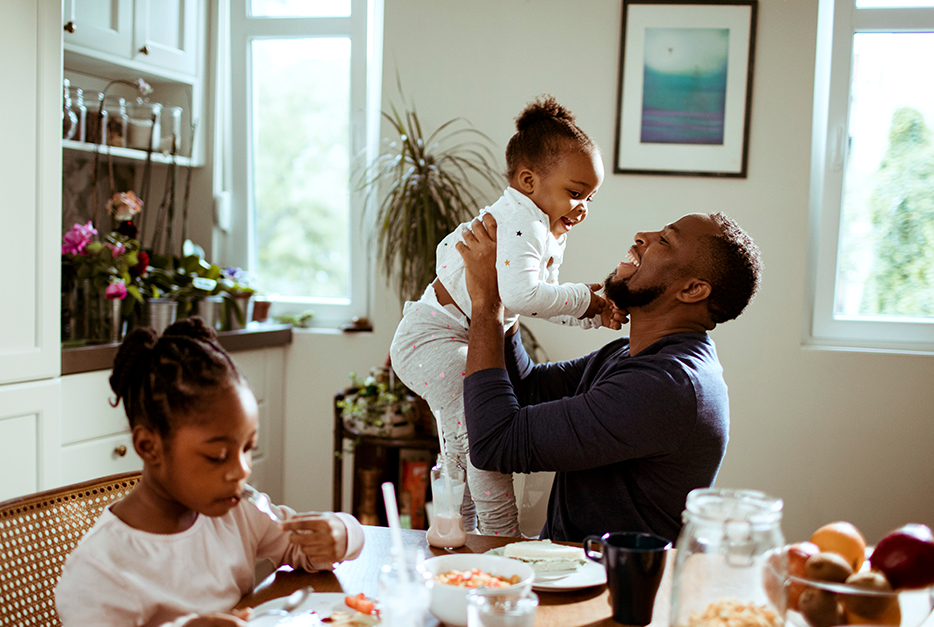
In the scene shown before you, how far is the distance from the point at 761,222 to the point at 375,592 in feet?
7.77

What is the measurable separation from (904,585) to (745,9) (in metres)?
2.51

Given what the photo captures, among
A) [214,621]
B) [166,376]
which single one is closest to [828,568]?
[214,621]

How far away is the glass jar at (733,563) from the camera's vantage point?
76cm

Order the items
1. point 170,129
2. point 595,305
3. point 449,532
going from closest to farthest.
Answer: point 449,532 → point 595,305 → point 170,129

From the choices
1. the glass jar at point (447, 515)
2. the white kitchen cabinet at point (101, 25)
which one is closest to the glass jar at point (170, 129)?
the white kitchen cabinet at point (101, 25)

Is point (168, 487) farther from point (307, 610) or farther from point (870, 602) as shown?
point (870, 602)

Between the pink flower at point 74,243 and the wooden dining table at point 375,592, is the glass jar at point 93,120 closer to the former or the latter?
the pink flower at point 74,243

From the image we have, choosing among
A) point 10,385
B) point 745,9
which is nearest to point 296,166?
point 10,385

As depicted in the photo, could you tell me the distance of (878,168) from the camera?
2971mm

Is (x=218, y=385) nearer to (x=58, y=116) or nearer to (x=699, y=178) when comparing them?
(x=58, y=116)

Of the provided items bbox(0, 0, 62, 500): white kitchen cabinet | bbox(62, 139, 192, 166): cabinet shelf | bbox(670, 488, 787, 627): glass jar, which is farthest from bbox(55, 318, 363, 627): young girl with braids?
bbox(62, 139, 192, 166): cabinet shelf

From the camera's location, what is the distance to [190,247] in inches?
122

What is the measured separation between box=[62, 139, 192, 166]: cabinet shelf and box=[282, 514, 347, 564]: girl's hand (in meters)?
2.08

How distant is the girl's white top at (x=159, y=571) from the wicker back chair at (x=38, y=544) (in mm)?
229
